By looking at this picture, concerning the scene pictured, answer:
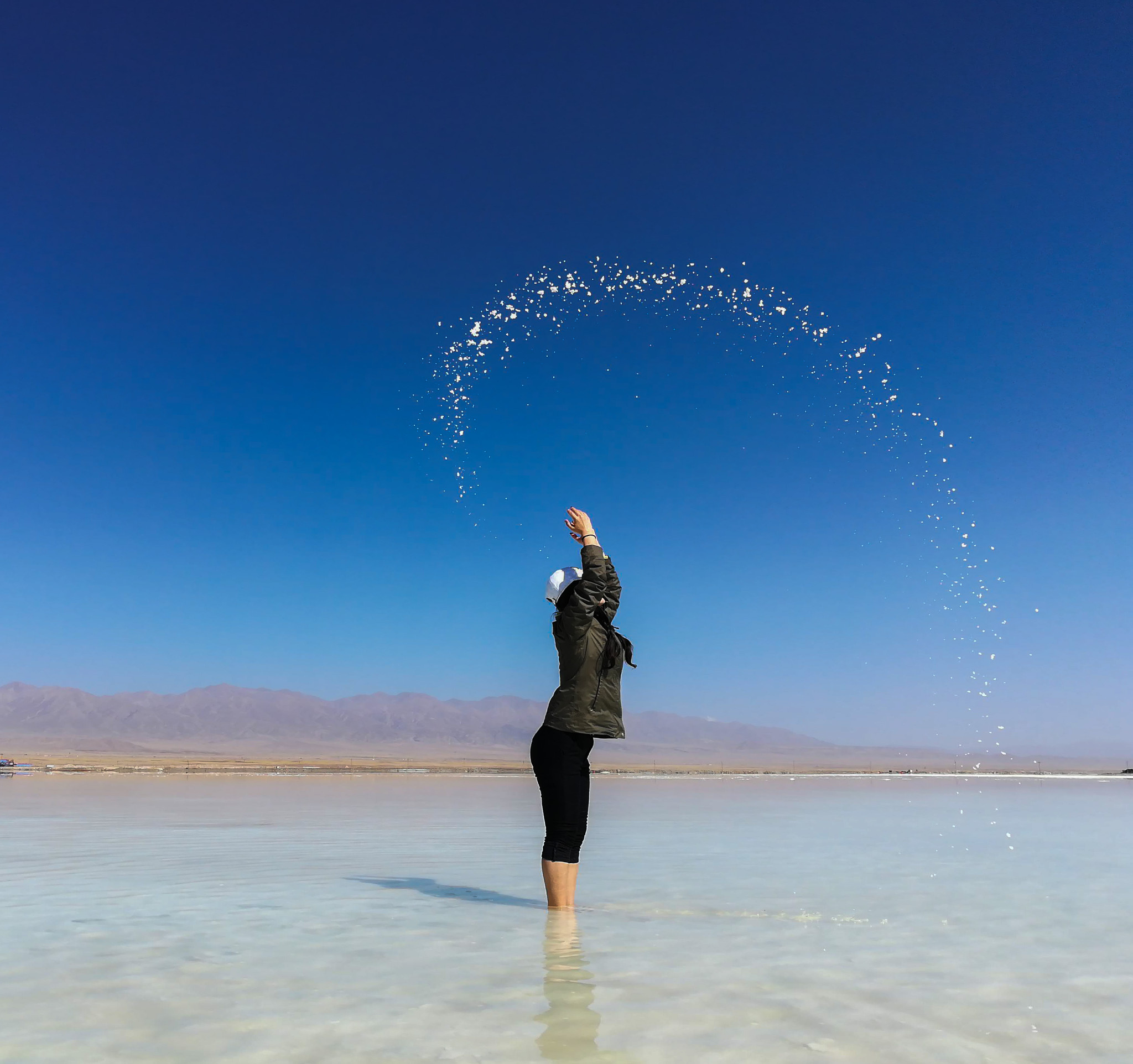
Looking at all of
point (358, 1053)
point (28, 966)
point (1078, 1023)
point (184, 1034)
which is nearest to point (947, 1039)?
point (1078, 1023)

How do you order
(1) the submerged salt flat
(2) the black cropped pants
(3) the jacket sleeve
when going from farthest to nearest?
1. (3) the jacket sleeve
2. (2) the black cropped pants
3. (1) the submerged salt flat

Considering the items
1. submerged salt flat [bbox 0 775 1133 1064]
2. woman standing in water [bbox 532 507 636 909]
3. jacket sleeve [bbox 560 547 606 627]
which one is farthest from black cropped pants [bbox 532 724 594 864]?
jacket sleeve [bbox 560 547 606 627]

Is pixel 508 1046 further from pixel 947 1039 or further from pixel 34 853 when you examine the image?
pixel 34 853

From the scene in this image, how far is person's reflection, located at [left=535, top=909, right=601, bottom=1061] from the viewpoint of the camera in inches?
128

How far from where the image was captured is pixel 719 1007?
3.83 metres

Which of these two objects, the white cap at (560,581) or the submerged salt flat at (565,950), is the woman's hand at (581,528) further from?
the submerged salt flat at (565,950)

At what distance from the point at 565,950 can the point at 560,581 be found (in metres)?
2.38

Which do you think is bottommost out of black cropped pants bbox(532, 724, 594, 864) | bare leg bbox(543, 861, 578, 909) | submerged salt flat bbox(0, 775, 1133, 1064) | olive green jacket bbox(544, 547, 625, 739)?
submerged salt flat bbox(0, 775, 1133, 1064)

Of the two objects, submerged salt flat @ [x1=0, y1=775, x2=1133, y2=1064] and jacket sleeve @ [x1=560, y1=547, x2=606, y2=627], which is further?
jacket sleeve @ [x1=560, y1=547, x2=606, y2=627]

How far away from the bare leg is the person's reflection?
0.47 m

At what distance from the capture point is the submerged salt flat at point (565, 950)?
340 centimetres

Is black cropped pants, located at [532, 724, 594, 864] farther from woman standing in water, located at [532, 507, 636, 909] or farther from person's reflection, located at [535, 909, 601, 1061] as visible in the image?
person's reflection, located at [535, 909, 601, 1061]

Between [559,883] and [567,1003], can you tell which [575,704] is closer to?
[559,883]

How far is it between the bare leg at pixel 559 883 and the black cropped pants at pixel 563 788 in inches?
1.6
